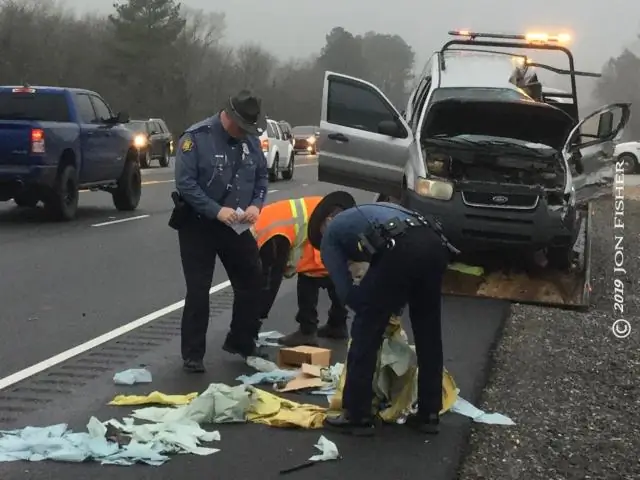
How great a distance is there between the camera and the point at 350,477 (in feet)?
15.6

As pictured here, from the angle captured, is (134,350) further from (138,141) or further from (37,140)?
(138,141)

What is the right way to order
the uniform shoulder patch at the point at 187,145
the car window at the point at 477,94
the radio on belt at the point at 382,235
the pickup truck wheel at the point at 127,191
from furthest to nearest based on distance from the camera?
the pickup truck wheel at the point at 127,191
the car window at the point at 477,94
the uniform shoulder patch at the point at 187,145
the radio on belt at the point at 382,235

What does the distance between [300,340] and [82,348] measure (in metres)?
1.60

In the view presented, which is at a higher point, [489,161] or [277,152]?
[489,161]

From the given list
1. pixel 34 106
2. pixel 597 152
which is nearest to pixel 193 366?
pixel 597 152

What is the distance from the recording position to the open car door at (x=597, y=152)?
11297mm

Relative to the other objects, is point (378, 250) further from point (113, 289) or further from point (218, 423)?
point (113, 289)

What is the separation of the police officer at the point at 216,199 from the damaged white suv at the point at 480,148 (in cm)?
394

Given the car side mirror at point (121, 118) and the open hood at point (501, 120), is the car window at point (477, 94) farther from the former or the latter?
the car side mirror at point (121, 118)

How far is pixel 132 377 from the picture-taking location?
640 cm

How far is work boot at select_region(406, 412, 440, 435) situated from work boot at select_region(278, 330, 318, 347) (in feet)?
Result: 6.67

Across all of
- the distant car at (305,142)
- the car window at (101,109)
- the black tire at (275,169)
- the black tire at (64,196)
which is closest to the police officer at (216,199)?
the black tire at (64,196)

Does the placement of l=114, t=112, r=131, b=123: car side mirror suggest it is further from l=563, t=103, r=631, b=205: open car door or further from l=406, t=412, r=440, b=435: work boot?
l=406, t=412, r=440, b=435: work boot

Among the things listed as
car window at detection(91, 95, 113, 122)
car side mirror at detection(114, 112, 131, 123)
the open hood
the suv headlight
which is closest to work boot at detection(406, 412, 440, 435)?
the suv headlight
